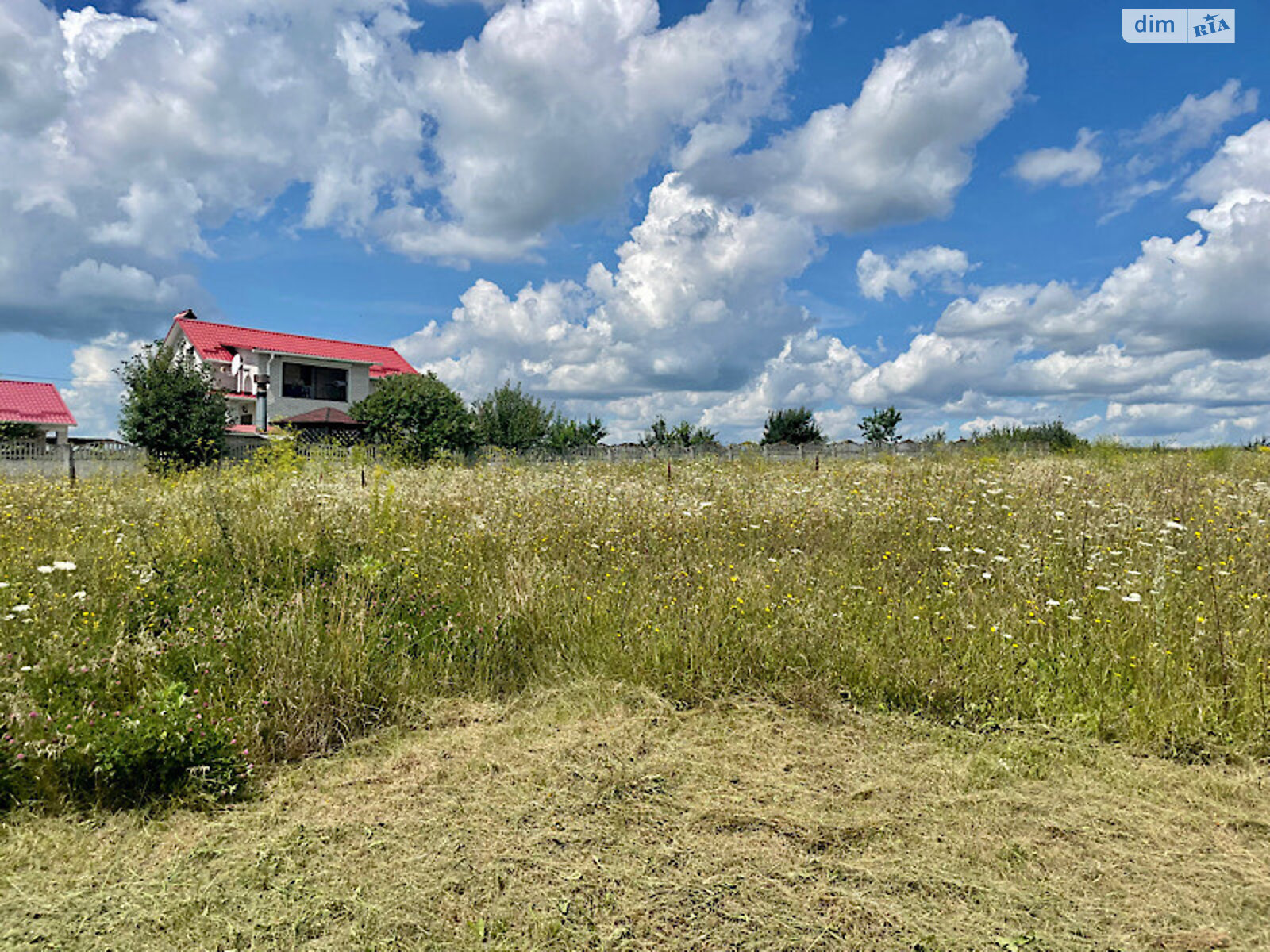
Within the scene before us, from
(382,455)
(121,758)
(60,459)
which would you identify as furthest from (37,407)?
(121,758)

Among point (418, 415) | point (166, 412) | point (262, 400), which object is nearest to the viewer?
point (166, 412)

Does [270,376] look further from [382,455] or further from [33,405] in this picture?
[382,455]

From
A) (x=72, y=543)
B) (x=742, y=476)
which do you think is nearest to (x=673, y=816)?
(x=72, y=543)

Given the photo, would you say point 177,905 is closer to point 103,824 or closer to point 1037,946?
point 103,824

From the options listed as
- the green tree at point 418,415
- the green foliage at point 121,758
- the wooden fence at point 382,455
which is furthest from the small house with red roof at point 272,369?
the green foliage at point 121,758

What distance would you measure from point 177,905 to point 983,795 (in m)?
3.07

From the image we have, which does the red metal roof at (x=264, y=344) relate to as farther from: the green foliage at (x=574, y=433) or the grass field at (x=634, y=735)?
the grass field at (x=634, y=735)

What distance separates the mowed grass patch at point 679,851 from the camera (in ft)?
7.64

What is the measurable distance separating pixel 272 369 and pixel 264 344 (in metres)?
1.34

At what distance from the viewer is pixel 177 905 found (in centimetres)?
246

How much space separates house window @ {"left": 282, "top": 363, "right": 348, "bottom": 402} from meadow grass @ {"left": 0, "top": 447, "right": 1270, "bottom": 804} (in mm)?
28918

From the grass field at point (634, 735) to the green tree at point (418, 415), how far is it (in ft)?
71.1

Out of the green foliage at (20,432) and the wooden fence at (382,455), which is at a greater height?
the green foliage at (20,432)

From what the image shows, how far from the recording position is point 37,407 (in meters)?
33.5
